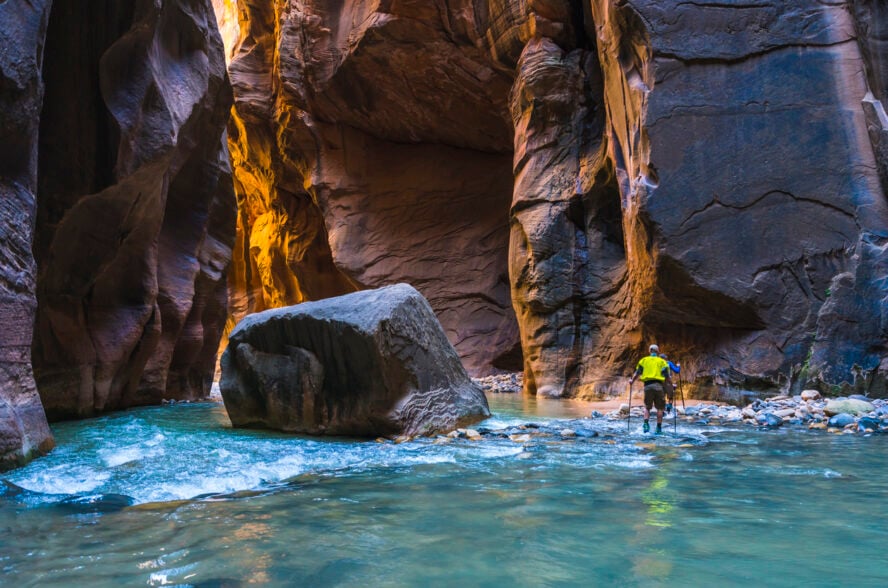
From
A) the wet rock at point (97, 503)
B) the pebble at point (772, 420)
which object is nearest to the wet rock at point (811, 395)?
the pebble at point (772, 420)

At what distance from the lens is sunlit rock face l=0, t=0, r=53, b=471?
5281 millimetres

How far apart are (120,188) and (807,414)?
29.6 ft

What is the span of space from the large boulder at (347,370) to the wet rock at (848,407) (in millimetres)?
4237

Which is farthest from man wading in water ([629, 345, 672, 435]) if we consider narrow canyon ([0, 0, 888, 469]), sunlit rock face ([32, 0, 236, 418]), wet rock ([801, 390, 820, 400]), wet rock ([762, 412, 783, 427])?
sunlit rock face ([32, 0, 236, 418])

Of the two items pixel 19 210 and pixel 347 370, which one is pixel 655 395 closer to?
pixel 347 370

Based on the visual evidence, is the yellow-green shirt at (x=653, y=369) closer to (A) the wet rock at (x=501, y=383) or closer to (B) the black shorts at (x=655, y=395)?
(B) the black shorts at (x=655, y=395)

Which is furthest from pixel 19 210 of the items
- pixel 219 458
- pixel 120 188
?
pixel 120 188

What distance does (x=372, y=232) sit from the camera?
23891mm

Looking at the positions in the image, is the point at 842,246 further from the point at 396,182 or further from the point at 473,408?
the point at 396,182

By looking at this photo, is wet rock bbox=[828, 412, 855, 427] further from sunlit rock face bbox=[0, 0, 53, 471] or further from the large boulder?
sunlit rock face bbox=[0, 0, 53, 471]

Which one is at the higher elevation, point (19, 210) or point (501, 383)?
point (19, 210)

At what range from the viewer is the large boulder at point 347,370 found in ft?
23.5

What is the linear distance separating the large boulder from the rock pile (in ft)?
10.6

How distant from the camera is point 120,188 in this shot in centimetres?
874
